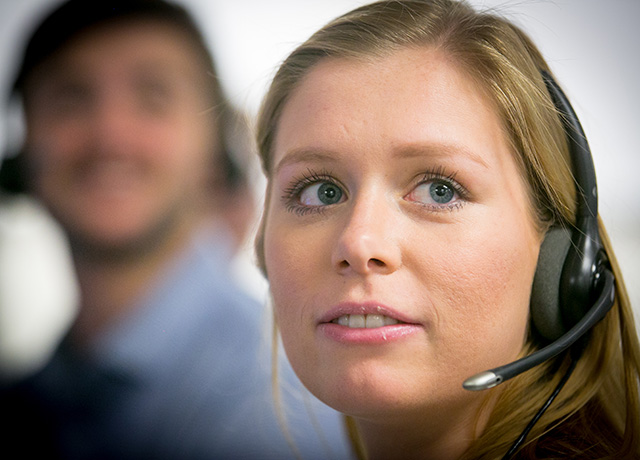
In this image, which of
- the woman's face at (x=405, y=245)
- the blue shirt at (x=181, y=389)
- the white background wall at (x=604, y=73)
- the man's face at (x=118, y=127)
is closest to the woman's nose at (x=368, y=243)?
the woman's face at (x=405, y=245)

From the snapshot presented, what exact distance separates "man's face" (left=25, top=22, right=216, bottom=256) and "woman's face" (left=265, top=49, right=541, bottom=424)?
0.75 m

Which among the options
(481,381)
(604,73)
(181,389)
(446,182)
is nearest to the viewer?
(481,381)

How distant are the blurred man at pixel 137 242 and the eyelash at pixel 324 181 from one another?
1.82ft

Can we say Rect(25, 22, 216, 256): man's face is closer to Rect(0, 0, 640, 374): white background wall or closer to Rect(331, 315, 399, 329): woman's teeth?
Rect(0, 0, 640, 374): white background wall

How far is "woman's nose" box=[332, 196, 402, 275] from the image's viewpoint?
0.61 metres

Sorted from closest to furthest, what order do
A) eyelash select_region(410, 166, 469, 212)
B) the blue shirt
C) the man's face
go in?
eyelash select_region(410, 166, 469, 212)
the blue shirt
the man's face

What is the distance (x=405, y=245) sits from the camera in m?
0.64

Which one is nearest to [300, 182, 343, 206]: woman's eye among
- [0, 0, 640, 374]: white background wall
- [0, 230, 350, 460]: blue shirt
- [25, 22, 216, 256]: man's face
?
[0, 0, 640, 374]: white background wall

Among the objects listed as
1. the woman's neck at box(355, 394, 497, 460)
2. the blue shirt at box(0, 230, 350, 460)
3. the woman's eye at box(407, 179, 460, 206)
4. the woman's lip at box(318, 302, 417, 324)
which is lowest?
the blue shirt at box(0, 230, 350, 460)

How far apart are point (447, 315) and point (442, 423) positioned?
0.65 ft

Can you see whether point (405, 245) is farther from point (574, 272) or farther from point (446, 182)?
point (574, 272)

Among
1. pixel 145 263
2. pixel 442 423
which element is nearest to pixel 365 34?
pixel 442 423

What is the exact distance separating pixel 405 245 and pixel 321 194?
0.53 ft

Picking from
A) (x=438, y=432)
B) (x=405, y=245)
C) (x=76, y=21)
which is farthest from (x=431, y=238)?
(x=76, y=21)
